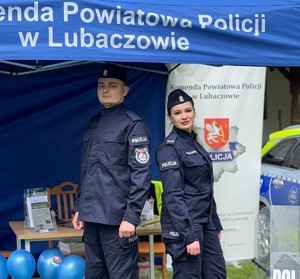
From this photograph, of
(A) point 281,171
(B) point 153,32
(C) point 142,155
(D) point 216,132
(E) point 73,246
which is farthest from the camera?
(A) point 281,171

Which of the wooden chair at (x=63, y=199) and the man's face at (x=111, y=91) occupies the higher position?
the man's face at (x=111, y=91)

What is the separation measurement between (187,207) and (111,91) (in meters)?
0.94

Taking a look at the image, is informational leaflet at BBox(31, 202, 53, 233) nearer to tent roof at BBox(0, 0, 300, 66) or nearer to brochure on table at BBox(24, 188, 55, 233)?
brochure on table at BBox(24, 188, 55, 233)

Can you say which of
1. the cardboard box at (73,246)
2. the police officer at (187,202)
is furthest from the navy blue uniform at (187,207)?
the cardboard box at (73,246)

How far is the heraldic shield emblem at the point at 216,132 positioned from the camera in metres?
6.37

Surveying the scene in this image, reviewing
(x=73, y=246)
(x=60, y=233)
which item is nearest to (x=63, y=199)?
(x=73, y=246)

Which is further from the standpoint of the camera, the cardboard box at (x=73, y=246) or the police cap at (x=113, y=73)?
the cardboard box at (x=73, y=246)

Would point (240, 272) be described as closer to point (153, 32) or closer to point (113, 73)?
point (113, 73)

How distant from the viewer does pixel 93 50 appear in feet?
12.0

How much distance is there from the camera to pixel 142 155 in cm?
409

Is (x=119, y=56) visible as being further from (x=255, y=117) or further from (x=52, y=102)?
(x=255, y=117)

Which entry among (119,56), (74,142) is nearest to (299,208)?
(119,56)

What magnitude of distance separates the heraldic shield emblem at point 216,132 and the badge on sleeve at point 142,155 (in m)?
2.33

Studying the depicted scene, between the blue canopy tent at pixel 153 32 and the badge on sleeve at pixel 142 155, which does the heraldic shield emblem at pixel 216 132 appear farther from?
the badge on sleeve at pixel 142 155
